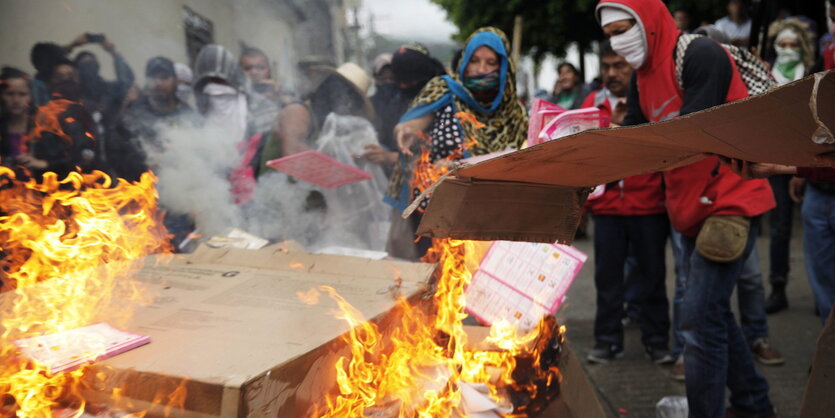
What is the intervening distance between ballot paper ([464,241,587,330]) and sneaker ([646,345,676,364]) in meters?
1.89

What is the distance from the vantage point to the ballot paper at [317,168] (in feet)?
10.8

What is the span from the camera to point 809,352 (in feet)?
12.9

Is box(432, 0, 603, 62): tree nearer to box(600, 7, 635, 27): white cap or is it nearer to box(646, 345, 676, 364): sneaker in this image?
box(646, 345, 676, 364): sneaker

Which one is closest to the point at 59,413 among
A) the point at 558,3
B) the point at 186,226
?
the point at 186,226

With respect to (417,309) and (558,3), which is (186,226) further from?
(558,3)

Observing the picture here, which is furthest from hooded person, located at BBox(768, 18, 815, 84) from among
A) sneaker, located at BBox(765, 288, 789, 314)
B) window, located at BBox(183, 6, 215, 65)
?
window, located at BBox(183, 6, 215, 65)

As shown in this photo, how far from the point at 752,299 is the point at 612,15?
1.94 metres

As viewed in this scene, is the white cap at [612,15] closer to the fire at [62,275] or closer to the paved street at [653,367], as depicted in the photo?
the paved street at [653,367]

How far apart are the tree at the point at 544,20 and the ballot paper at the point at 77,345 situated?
14065 millimetres

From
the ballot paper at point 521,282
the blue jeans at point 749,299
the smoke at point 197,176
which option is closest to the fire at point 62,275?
the smoke at point 197,176

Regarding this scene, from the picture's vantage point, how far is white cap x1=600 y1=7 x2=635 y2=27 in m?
2.59

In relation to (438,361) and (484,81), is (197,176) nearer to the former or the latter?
(484,81)

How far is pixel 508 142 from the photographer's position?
11.4 ft

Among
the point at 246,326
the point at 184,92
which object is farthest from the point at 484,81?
the point at 184,92
